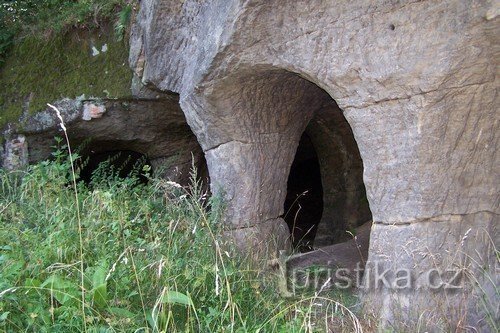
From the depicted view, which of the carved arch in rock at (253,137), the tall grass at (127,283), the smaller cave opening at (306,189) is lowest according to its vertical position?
the smaller cave opening at (306,189)

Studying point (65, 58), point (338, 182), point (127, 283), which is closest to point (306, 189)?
point (338, 182)

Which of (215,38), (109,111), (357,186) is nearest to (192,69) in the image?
(215,38)

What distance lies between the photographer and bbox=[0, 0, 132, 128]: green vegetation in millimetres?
7348

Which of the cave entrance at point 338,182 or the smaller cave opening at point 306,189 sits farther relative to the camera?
the smaller cave opening at point 306,189

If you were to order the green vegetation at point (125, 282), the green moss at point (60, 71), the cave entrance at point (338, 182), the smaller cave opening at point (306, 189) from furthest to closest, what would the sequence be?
1. the smaller cave opening at point (306, 189)
2. the cave entrance at point (338, 182)
3. the green moss at point (60, 71)
4. the green vegetation at point (125, 282)

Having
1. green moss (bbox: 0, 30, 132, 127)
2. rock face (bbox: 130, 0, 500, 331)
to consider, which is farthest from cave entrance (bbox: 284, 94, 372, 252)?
rock face (bbox: 130, 0, 500, 331)

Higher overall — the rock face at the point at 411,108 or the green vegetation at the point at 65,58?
the green vegetation at the point at 65,58

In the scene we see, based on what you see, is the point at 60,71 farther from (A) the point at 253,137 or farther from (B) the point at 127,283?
(B) the point at 127,283

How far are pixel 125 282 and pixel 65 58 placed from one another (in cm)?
482

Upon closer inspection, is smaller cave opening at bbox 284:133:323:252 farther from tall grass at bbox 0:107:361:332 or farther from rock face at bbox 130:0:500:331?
tall grass at bbox 0:107:361:332

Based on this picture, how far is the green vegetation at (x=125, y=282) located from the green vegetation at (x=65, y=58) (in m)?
2.69

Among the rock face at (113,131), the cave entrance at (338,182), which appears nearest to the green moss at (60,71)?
the rock face at (113,131)

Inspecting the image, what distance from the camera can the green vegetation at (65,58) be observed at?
289 inches

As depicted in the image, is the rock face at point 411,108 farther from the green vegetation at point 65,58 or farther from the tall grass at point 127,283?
the green vegetation at point 65,58
